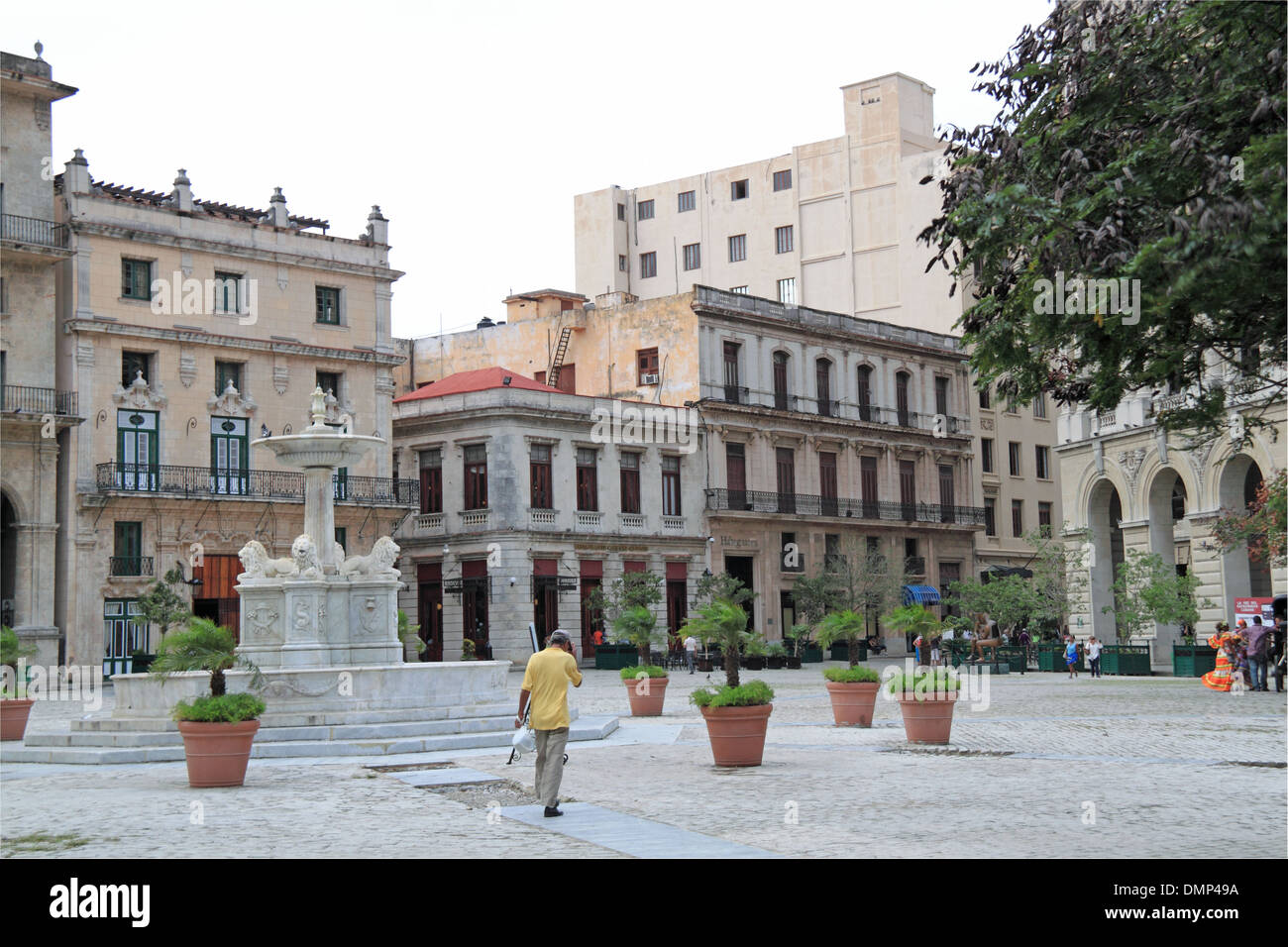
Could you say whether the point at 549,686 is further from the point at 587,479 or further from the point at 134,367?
the point at 587,479

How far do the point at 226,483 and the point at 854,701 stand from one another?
26519 mm

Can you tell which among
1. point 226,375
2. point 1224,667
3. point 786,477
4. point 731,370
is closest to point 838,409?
point 786,477

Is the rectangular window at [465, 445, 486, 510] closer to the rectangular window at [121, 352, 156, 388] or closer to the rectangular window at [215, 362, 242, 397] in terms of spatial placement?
the rectangular window at [215, 362, 242, 397]

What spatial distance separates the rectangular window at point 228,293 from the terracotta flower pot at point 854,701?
27900mm

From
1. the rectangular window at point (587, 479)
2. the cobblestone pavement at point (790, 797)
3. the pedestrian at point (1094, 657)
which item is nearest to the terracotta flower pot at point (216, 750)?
the cobblestone pavement at point (790, 797)

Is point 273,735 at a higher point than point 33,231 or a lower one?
lower

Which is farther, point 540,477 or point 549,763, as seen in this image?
point 540,477

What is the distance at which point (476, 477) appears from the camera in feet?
161

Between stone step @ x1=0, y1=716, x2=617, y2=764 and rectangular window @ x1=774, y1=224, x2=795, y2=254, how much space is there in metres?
50.5

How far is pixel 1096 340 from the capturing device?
8.75 m

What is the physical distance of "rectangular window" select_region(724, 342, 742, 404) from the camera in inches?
2156

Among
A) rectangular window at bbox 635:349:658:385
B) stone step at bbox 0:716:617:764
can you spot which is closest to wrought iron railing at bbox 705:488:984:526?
rectangular window at bbox 635:349:658:385
